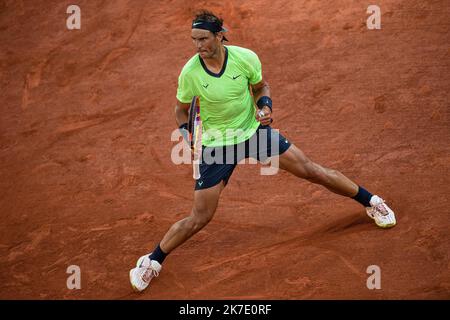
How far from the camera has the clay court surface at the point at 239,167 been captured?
6527 mm

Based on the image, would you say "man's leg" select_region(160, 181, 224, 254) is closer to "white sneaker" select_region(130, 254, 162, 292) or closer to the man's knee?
"white sneaker" select_region(130, 254, 162, 292)

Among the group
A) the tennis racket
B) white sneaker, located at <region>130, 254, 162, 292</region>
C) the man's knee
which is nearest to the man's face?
the tennis racket

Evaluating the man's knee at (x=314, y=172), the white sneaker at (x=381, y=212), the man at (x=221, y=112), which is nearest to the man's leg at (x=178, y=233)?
the man at (x=221, y=112)

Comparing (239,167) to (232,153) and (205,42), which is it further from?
(205,42)

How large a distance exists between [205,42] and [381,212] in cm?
229

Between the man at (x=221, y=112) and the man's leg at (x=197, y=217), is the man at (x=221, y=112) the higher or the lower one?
the higher one

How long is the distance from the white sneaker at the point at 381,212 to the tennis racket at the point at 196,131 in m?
1.70

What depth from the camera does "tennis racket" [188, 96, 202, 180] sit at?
229 inches

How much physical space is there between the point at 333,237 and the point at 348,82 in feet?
7.92

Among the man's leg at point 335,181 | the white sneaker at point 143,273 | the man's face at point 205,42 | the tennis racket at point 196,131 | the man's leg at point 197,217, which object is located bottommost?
the white sneaker at point 143,273

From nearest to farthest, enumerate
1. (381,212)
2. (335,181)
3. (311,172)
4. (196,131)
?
(196,131) → (311,172) → (335,181) → (381,212)

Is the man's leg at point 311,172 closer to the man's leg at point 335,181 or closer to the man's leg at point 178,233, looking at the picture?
the man's leg at point 335,181

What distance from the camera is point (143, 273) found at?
641 centimetres

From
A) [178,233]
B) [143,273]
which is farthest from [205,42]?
[143,273]
